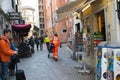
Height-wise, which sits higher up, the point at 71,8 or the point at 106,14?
the point at 71,8

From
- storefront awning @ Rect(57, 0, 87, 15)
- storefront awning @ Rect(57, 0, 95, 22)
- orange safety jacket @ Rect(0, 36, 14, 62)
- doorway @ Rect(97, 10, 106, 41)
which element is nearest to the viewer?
orange safety jacket @ Rect(0, 36, 14, 62)

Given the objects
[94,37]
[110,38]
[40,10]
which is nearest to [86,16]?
[94,37]

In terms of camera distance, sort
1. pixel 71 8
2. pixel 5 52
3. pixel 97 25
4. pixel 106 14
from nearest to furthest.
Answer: pixel 5 52, pixel 106 14, pixel 71 8, pixel 97 25

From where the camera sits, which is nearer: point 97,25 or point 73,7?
point 73,7

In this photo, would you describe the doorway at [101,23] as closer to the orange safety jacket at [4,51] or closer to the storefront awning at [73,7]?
the storefront awning at [73,7]

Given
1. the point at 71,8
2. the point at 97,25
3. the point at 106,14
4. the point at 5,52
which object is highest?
the point at 71,8

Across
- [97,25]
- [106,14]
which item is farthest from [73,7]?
[106,14]

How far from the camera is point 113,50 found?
763 centimetres

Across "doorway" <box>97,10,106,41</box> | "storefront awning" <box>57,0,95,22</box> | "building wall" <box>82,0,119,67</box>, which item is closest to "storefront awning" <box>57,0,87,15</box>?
"storefront awning" <box>57,0,95,22</box>

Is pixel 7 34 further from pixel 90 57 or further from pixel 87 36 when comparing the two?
pixel 87 36

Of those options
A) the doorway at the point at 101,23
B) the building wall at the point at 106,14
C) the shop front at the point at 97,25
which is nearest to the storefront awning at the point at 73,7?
the shop front at the point at 97,25

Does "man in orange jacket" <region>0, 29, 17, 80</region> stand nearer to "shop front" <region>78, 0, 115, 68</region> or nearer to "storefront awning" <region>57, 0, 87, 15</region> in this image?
"shop front" <region>78, 0, 115, 68</region>

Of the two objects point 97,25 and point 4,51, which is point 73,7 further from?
point 4,51

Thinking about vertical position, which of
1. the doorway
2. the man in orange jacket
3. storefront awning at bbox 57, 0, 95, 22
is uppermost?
storefront awning at bbox 57, 0, 95, 22
